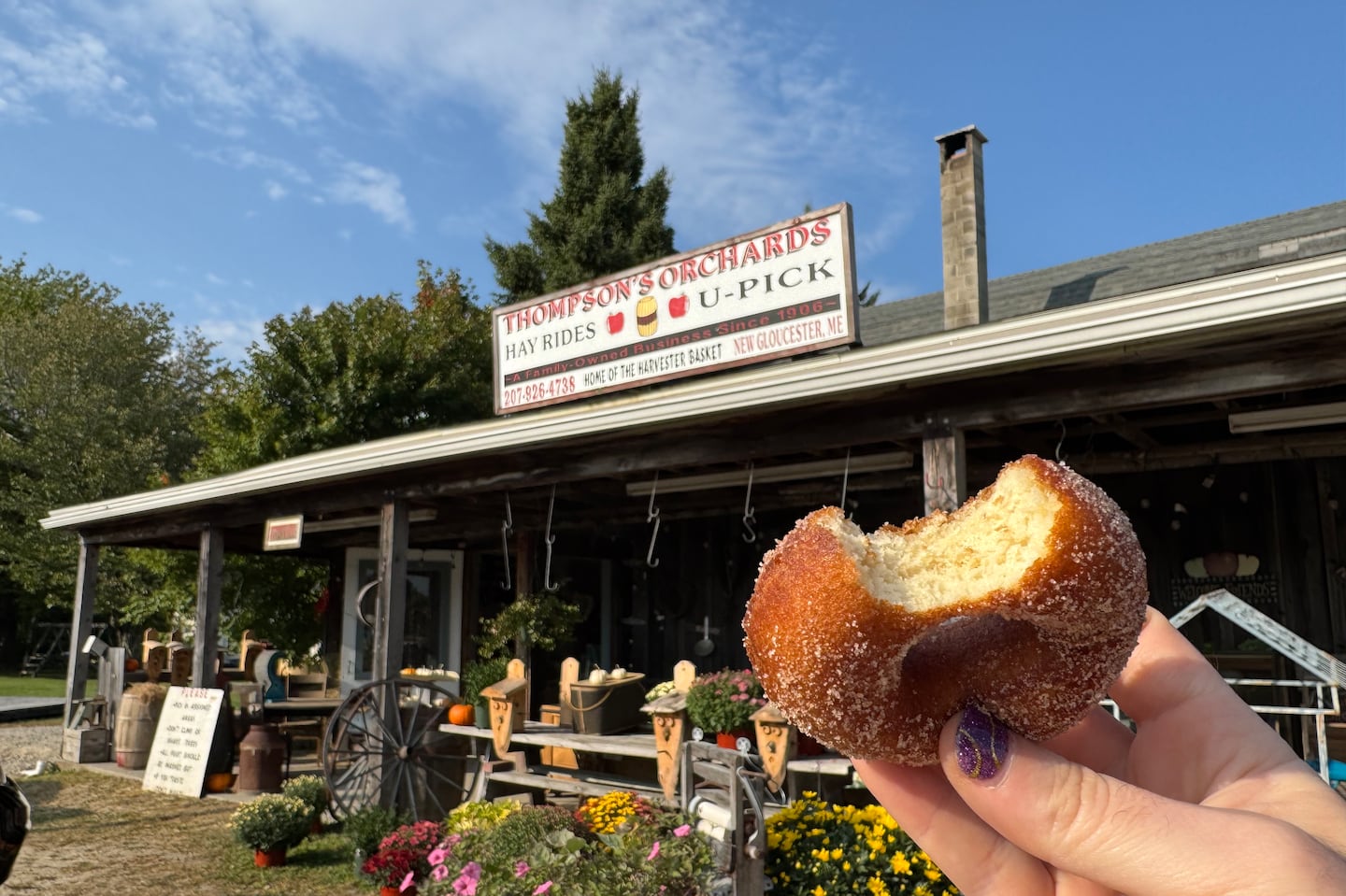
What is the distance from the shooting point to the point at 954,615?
51.1 inches

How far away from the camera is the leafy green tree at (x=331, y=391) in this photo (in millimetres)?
20266

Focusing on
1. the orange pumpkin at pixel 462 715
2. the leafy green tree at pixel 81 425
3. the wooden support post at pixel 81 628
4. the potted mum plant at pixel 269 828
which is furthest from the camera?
the leafy green tree at pixel 81 425

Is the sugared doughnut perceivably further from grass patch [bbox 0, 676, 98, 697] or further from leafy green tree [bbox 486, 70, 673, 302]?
leafy green tree [bbox 486, 70, 673, 302]

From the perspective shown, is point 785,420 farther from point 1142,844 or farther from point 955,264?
point 1142,844

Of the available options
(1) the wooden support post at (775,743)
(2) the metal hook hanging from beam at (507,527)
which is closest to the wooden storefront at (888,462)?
(2) the metal hook hanging from beam at (507,527)

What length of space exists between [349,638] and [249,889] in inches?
303

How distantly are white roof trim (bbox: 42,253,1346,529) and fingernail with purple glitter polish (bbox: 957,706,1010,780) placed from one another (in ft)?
11.3

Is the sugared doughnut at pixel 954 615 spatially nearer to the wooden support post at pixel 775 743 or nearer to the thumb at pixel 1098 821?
the thumb at pixel 1098 821

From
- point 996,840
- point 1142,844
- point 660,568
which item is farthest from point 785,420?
point 660,568

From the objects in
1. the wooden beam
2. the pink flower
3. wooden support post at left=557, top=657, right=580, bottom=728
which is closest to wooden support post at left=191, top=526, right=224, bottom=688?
the wooden beam

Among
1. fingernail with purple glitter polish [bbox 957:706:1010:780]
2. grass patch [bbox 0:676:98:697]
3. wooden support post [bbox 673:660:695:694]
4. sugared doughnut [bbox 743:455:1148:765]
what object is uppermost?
sugared doughnut [bbox 743:455:1148:765]

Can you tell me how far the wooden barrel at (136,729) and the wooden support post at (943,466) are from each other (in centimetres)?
1036

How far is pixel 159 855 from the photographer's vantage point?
25.2ft

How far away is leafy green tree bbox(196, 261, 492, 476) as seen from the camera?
20.3 metres
